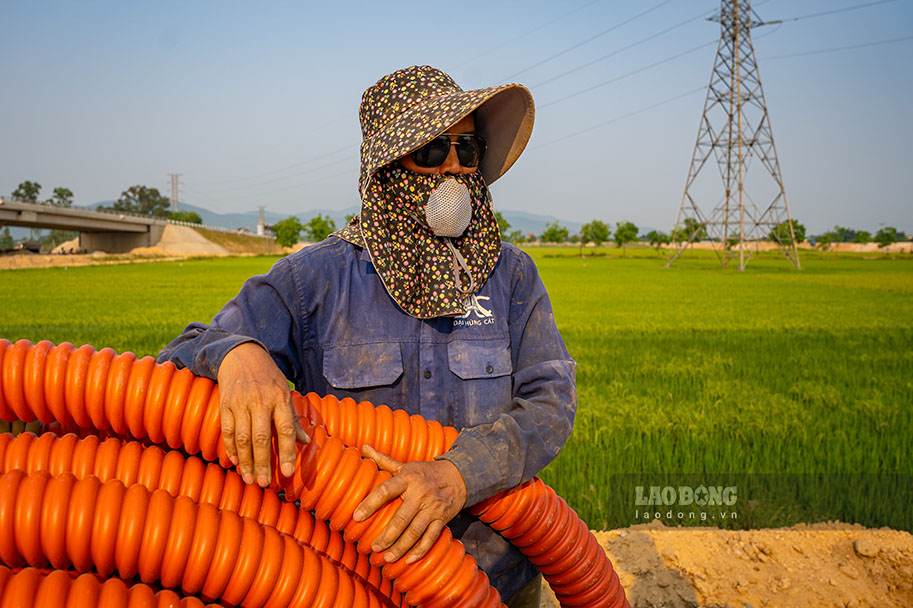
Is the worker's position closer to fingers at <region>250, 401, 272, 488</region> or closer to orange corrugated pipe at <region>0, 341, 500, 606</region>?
orange corrugated pipe at <region>0, 341, 500, 606</region>

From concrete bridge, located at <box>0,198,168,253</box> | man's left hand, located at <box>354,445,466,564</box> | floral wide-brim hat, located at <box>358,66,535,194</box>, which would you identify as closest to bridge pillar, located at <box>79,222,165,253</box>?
concrete bridge, located at <box>0,198,168,253</box>

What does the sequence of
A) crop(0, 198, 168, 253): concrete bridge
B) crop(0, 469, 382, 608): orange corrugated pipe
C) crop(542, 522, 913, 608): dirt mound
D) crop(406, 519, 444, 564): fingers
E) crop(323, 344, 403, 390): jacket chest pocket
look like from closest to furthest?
crop(0, 469, 382, 608): orange corrugated pipe < crop(406, 519, 444, 564): fingers < crop(323, 344, 403, 390): jacket chest pocket < crop(542, 522, 913, 608): dirt mound < crop(0, 198, 168, 253): concrete bridge

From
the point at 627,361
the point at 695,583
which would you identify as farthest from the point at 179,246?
the point at 695,583

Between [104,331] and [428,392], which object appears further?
[104,331]

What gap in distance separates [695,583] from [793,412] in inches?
167

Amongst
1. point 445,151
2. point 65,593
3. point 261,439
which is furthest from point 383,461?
point 445,151

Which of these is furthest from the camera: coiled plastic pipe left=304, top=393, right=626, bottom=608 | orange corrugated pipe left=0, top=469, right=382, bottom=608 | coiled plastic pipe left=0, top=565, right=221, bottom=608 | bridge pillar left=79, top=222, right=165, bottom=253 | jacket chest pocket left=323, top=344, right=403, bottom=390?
bridge pillar left=79, top=222, right=165, bottom=253

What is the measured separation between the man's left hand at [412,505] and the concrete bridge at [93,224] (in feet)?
217

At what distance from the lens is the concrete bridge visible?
57.4 m

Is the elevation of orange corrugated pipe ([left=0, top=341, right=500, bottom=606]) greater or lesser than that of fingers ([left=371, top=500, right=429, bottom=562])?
greater

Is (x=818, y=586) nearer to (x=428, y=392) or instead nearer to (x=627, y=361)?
(x=428, y=392)

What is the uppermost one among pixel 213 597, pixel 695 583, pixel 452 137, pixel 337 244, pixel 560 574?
pixel 452 137

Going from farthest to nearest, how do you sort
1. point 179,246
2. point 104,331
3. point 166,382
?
point 179,246 → point 104,331 → point 166,382

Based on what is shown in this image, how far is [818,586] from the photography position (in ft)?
13.4
